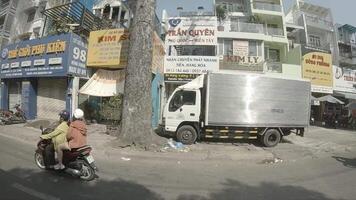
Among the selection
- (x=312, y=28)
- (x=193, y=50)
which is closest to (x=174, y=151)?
(x=193, y=50)

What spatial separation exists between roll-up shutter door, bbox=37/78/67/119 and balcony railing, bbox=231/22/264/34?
1669 centimetres

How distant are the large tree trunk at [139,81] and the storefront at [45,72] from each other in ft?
24.0

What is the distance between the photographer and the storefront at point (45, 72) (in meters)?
20.3

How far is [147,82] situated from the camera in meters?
13.7

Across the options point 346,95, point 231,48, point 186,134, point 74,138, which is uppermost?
point 231,48

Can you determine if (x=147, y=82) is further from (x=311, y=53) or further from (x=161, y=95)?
(x=311, y=53)

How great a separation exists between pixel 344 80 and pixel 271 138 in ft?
75.7

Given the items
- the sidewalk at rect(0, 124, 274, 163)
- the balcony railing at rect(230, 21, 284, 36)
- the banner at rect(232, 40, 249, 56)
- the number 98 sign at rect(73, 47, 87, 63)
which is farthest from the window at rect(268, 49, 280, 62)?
the sidewalk at rect(0, 124, 274, 163)

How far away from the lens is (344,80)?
119ft

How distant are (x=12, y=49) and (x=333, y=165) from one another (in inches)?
783

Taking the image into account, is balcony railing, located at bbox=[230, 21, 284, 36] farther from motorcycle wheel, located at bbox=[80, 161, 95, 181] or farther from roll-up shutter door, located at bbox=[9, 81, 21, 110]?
motorcycle wheel, located at bbox=[80, 161, 95, 181]

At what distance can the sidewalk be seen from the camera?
12047 millimetres

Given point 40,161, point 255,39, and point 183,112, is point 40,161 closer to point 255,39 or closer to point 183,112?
point 183,112

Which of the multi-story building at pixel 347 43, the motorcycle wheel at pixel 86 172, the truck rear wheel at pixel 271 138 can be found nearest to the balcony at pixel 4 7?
the truck rear wheel at pixel 271 138
